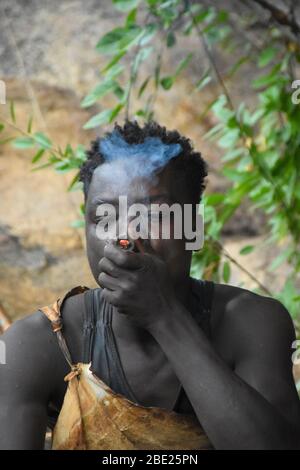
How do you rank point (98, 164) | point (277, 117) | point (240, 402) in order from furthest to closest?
point (277, 117), point (98, 164), point (240, 402)

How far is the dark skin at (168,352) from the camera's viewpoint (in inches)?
59.7

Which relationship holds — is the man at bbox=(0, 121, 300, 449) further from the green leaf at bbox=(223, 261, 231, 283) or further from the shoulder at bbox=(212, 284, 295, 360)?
the green leaf at bbox=(223, 261, 231, 283)

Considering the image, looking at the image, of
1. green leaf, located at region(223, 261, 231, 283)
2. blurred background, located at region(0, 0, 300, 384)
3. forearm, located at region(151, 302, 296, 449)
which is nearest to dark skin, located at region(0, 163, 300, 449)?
forearm, located at region(151, 302, 296, 449)

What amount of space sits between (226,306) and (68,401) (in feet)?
1.35

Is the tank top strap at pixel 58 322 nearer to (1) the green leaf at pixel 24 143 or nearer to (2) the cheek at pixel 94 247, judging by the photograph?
(2) the cheek at pixel 94 247

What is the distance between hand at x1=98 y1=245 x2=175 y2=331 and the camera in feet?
4.98

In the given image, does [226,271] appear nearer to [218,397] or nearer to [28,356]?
[28,356]

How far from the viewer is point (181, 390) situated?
1.75m

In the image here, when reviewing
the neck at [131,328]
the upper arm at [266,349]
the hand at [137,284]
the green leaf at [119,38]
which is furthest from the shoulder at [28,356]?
the green leaf at [119,38]

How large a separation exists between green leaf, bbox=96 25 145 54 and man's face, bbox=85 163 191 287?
1.03 metres

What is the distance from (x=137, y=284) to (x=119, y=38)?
4.61 feet

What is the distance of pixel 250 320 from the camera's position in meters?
1.82
